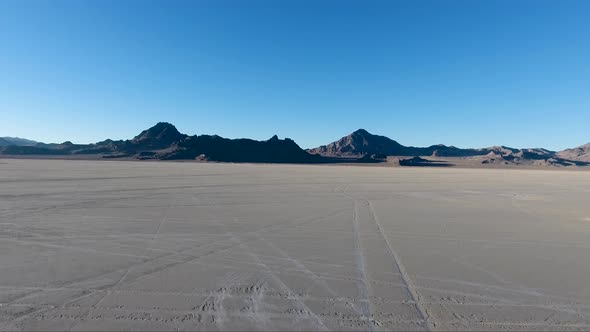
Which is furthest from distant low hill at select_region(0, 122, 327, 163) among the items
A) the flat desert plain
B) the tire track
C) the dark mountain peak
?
the tire track

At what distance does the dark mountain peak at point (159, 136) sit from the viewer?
17302cm

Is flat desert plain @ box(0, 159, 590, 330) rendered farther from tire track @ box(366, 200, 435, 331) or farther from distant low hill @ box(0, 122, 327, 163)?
distant low hill @ box(0, 122, 327, 163)

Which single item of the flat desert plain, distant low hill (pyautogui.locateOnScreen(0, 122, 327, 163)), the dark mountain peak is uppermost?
the dark mountain peak

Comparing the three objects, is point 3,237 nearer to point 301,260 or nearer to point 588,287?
point 301,260

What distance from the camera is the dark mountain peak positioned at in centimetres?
17302

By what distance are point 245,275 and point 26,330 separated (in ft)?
10.5

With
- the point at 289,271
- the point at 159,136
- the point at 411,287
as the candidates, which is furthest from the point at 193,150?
the point at 411,287

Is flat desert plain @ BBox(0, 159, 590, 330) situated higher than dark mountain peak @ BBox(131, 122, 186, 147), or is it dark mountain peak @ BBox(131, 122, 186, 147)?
dark mountain peak @ BBox(131, 122, 186, 147)

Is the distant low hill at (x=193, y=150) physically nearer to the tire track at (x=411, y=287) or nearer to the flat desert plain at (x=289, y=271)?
the flat desert plain at (x=289, y=271)

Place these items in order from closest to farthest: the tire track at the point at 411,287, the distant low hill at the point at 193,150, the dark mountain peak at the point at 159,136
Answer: the tire track at the point at 411,287
the distant low hill at the point at 193,150
the dark mountain peak at the point at 159,136

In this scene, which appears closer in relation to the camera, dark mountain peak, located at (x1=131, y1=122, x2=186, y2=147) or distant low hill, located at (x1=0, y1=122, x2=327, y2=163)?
distant low hill, located at (x1=0, y1=122, x2=327, y2=163)

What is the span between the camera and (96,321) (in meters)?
4.41

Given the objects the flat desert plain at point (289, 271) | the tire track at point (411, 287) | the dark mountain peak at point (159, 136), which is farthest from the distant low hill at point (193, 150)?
the tire track at point (411, 287)

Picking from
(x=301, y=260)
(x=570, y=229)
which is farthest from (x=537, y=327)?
(x=570, y=229)
